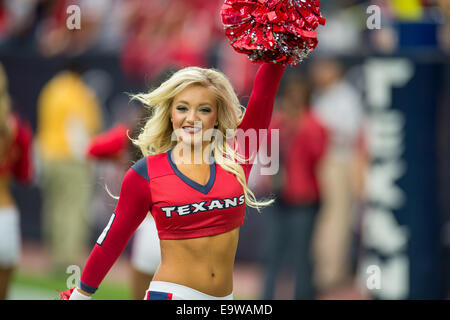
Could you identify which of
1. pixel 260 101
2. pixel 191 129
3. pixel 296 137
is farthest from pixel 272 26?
pixel 296 137

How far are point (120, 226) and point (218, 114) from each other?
1.88ft

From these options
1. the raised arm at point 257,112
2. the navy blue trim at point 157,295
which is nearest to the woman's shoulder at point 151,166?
the raised arm at point 257,112

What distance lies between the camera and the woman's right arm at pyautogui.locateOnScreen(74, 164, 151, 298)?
2859 millimetres

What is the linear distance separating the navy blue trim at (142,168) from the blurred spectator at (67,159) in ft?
17.7

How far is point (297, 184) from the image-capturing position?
6.84 metres

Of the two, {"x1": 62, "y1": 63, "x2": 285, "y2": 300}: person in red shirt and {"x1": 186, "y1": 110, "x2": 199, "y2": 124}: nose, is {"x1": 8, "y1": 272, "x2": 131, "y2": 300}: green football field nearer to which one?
{"x1": 62, "y1": 63, "x2": 285, "y2": 300}: person in red shirt

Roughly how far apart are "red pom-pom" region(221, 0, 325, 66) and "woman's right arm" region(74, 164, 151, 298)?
64 cm

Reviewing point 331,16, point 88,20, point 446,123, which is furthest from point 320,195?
point 88,20

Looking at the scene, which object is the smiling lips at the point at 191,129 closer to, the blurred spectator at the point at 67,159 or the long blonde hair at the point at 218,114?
the long blonde hair at the point at 218,114

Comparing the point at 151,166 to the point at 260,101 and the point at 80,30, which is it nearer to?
the point at 260,101

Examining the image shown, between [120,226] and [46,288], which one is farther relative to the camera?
[46,288]

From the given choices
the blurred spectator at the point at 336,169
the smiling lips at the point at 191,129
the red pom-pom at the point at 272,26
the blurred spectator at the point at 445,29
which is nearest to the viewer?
the red pom-pom at the point at 272,26

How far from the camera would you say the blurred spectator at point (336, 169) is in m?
7.94

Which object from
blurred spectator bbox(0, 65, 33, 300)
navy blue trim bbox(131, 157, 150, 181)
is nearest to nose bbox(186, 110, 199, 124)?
navy blue trim bbox(131, 157, 150, 181)
